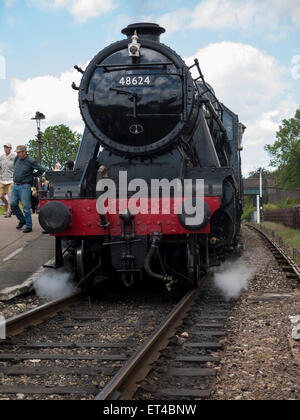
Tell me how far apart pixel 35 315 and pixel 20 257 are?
9.23 ft

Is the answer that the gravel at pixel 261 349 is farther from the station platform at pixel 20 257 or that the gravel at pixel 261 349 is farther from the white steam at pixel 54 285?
the station platform at pixel 20 257

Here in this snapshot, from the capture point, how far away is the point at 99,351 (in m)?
4.80

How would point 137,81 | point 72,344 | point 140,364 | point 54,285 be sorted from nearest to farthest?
point 140,364, point 72,344, point 137,81, point 54,285

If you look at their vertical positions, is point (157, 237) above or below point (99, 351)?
above

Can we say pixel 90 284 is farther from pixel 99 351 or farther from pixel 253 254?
pixel 253 254

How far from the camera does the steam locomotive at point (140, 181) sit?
6562 mm

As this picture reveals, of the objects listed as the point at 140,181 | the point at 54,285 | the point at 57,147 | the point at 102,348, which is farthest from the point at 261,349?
the point at 57,147

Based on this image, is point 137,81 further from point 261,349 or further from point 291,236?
point 291,236

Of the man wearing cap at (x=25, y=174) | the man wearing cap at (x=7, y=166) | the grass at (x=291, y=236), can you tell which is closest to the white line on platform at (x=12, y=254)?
the man wearing cap at (x=25, y=174)

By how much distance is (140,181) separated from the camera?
23.4ft

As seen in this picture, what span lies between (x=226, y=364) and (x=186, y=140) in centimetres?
364

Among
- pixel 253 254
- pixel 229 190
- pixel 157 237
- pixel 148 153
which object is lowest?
pixel 253 254

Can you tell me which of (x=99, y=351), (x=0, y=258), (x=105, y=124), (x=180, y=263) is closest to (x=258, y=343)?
(x=99, y=351)

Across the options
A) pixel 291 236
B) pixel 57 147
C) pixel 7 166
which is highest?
pixel 57 147
